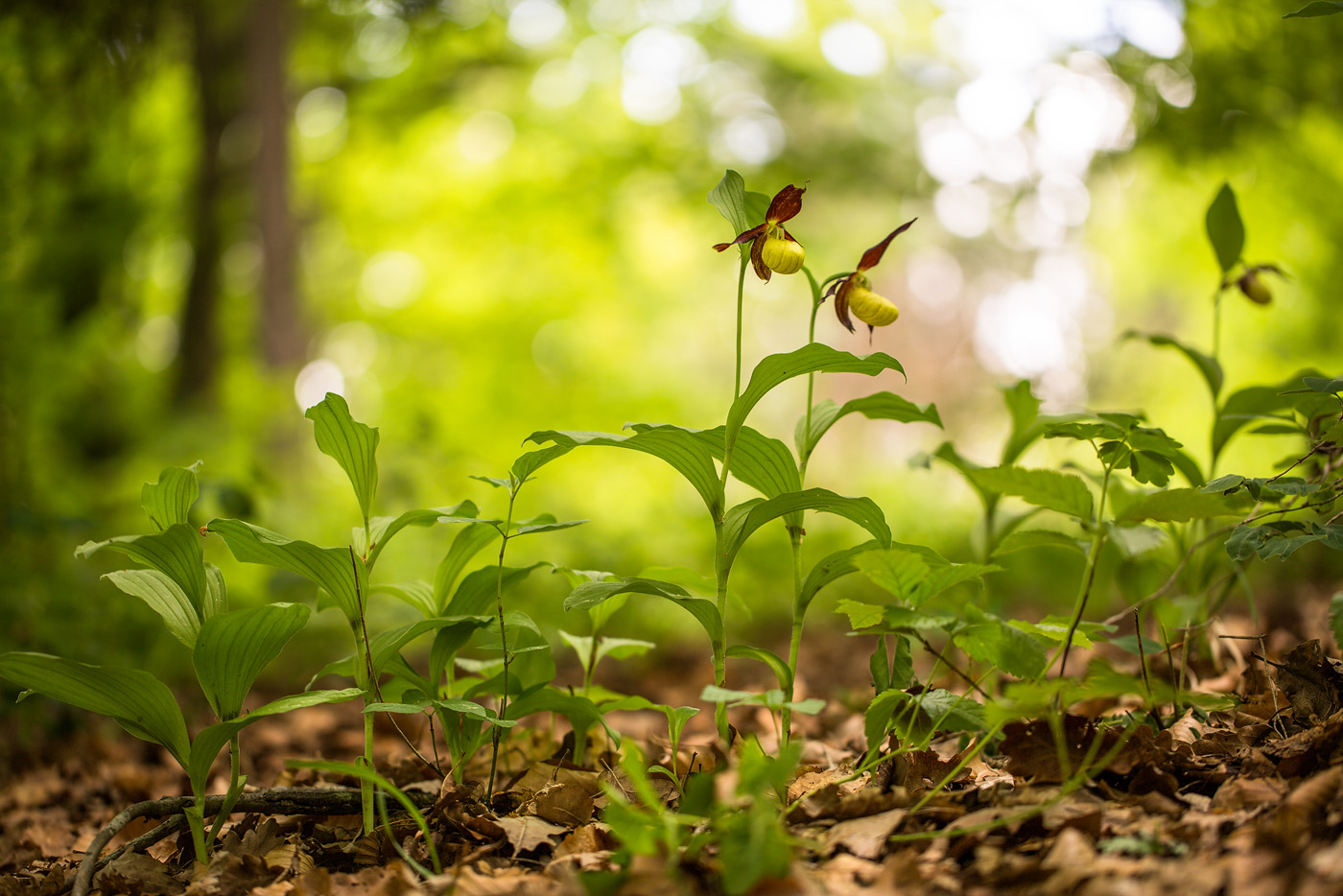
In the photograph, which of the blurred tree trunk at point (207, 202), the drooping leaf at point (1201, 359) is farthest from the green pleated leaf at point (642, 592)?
the blurred tree trunk at point (207, 202)

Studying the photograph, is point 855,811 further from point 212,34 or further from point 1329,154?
point 212,34

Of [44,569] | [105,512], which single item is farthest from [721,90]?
[44,569]

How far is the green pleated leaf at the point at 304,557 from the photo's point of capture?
3.26ft

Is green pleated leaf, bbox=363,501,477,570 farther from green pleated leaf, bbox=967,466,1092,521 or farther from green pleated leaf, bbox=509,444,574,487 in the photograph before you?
green pleated leaf, bbox=967,466,1092,521

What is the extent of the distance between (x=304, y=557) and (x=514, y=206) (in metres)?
6.09

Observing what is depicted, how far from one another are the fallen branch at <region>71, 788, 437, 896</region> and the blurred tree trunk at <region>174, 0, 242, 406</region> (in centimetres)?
534

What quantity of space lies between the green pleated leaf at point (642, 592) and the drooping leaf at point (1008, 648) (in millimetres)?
335

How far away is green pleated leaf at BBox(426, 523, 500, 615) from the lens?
1.19 m

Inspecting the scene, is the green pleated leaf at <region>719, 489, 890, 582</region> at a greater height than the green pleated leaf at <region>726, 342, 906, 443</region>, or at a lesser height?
lesser

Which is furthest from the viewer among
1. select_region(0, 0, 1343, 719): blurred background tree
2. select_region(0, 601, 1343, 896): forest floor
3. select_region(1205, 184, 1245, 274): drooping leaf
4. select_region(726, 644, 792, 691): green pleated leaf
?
select_region(0, 0, 1343, 719): blurred background tree

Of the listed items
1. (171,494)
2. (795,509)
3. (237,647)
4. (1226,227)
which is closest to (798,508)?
(795,509)

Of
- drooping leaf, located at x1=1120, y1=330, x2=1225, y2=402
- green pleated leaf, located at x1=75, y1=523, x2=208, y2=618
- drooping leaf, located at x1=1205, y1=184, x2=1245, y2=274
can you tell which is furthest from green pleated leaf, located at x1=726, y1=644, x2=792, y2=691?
drooping leaf, located at x1=1205, y1=184, x2=1245, y2=274

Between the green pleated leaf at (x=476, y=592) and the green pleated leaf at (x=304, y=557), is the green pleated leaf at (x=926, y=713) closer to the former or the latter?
the green pleated leaf at (x=476, y=592)

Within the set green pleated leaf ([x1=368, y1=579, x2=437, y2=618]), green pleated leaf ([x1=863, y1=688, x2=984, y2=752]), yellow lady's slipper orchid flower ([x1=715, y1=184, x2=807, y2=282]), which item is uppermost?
yellow lady's slipper orchid flower ([x1=715, y1=184, x2=807, y2=282])
